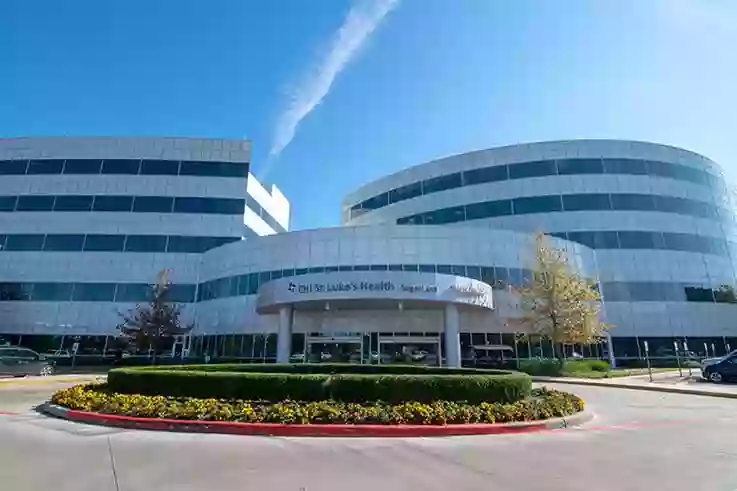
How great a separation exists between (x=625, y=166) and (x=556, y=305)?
18.9 metres

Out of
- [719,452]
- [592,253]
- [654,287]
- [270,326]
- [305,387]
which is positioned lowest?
[719,452]

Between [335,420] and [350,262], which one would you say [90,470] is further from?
[350,262]

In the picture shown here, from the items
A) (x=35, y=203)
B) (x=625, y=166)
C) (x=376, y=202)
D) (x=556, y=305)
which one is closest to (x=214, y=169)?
(x=35, y=203)

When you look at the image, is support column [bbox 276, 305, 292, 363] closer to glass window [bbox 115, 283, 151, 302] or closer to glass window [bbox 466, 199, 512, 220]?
glass window [bbox 115, 283, 151, 302]

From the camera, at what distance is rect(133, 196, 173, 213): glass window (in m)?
38.4

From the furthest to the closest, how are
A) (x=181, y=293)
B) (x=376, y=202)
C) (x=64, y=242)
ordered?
(x=376, y=202), (x=64, y=242), (x=181, y=293)

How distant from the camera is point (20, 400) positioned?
14.1 meters

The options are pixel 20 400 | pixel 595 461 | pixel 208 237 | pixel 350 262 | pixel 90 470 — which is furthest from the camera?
pixel 208 237

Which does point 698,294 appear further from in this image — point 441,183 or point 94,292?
point 94,292

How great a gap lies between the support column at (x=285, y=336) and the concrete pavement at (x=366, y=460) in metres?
16.6

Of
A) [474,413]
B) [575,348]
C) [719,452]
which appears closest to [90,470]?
[474,413]

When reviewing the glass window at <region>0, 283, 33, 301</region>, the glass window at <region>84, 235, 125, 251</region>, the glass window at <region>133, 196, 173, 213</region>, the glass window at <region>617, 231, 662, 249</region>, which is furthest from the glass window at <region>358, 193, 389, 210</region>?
the glass window at <region>0, 283, 33, 301</region>

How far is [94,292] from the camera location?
3631cm

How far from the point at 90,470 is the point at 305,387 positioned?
539 centimetres
